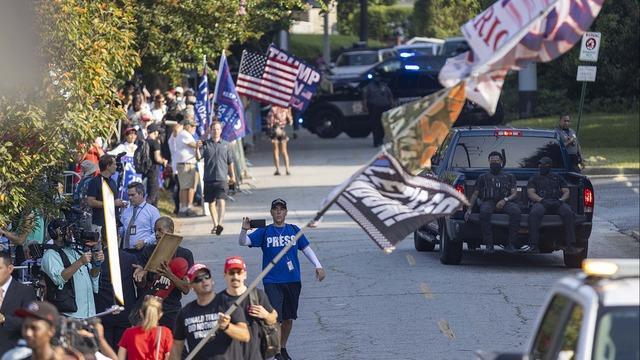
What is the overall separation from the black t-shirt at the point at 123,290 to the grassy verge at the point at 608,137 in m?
20.1

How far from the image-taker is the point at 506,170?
19.3 metres

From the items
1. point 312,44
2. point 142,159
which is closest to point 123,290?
point 142,159

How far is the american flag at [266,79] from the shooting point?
29094 mm

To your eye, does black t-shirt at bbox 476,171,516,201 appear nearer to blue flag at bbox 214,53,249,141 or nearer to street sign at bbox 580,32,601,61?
blue flag at bbox 214,53,249,141

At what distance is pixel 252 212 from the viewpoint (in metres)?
25.9

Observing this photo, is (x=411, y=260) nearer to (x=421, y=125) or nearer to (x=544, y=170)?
(x=544, y=170)

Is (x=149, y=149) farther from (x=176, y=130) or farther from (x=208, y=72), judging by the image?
(x=208, y=72)

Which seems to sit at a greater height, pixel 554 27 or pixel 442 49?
pixel 554 27

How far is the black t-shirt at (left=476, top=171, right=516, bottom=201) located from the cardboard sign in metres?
7.00

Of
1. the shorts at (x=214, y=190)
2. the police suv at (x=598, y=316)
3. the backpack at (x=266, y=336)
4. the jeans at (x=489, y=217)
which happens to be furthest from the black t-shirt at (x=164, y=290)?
the shorts at (x=214, y=190)

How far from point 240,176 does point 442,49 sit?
21825 millimetres

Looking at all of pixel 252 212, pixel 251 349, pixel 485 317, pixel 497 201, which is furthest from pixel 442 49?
pixel 251 349

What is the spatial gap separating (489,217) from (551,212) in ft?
2.69

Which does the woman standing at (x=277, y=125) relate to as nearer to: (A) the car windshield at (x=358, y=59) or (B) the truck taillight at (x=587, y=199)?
(B) the truck taillight at (x=587, y=199)
